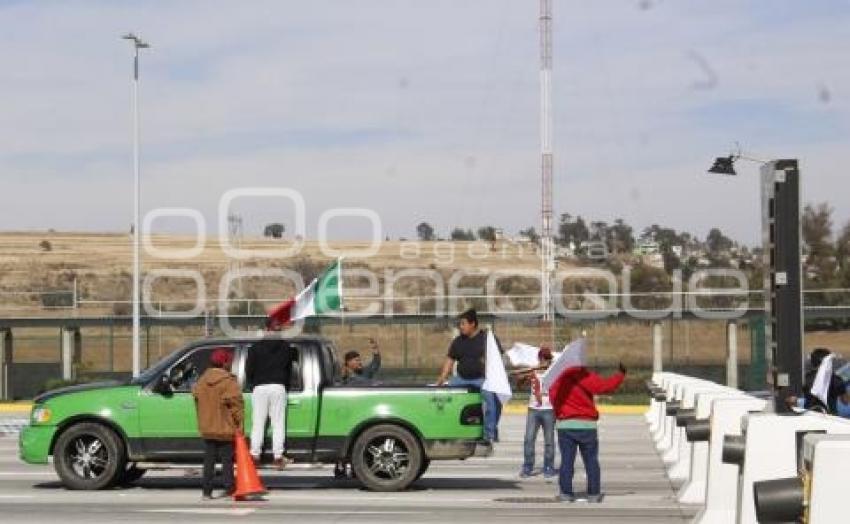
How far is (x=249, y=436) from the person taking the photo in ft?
59.3

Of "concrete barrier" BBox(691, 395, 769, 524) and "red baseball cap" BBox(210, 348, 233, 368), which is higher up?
"red baseball cap" BBox(210, 348, 233, 368)

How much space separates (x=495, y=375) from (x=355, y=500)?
315 cm

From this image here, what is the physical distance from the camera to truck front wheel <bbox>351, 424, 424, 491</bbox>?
1808 centimetres

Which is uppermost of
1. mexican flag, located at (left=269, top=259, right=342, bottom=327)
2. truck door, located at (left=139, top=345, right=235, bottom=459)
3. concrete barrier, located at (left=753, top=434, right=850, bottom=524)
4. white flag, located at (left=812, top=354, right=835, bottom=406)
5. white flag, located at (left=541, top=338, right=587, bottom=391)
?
mexican flag, located at (left=269, top=259, right=342, bottom=327)

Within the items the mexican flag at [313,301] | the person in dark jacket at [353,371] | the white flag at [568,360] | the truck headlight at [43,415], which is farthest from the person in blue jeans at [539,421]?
the truck headlight at [43,415]

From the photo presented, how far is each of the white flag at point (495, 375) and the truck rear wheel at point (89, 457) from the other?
14.5 feet

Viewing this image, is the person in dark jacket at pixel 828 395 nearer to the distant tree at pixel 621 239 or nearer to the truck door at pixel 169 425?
the truck door at pixel 169 425

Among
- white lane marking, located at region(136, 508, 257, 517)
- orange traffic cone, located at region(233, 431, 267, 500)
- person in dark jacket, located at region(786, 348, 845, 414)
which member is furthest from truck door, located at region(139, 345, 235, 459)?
person in dark jacket, located at region(786, 348, 845, 414)

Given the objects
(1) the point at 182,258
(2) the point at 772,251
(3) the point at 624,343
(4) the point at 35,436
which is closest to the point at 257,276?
(1) the point at 182,258

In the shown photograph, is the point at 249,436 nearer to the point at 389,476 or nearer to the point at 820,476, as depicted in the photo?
the point at 389,476

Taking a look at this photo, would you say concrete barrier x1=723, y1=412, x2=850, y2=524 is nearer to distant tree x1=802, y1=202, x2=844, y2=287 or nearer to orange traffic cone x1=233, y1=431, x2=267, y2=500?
orange traffic cone x1=233, y1=431, x2=267, y2=500

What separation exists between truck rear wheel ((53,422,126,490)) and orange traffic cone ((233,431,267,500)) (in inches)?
71.8

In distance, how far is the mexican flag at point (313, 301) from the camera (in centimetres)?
2178

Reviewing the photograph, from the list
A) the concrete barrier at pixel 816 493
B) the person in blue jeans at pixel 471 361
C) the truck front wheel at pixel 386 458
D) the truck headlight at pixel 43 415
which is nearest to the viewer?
the concrete barrier at pixel 816 493
